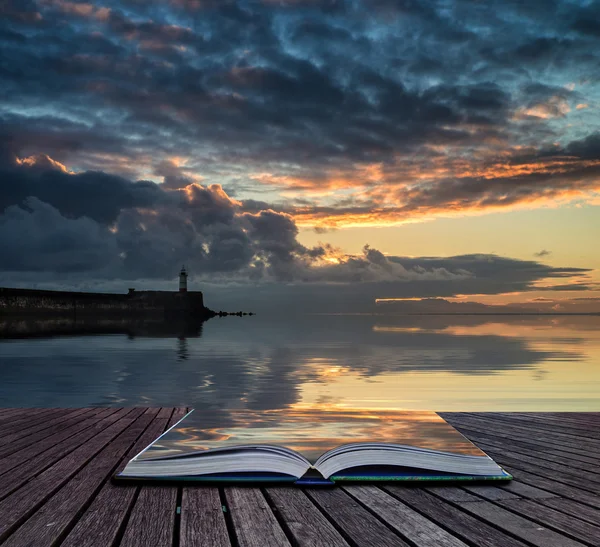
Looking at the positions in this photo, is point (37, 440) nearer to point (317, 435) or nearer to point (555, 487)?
point (317, 435)

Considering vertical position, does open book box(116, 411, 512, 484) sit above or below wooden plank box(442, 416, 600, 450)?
above

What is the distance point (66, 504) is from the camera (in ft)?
11.1

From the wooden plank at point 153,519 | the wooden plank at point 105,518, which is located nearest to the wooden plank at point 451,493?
the wooden plank at point 153,519

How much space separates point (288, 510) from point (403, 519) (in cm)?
62

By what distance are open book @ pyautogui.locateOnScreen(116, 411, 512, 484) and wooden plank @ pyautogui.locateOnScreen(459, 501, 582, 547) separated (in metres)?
0.48

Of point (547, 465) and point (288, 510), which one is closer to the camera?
point (288, 510)

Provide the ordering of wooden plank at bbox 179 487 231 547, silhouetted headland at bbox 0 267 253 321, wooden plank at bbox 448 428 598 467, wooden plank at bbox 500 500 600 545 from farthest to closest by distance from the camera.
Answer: silhouetted headland at bbox 0 267 253 321, wooden plank at bbox 448 428 598 467, wooden plank at bbox 500 500 600 545, wooden plank at bbox 179 487 231 547

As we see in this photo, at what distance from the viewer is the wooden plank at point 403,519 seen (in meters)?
2.78

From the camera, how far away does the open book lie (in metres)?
3.69

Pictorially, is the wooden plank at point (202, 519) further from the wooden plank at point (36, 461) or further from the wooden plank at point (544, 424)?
the wooden plank at point (544, 424)

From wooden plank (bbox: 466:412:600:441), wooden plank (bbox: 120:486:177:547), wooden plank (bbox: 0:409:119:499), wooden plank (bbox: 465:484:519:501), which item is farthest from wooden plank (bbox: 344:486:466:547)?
wooden plank (bbox: 466:412:600:441)

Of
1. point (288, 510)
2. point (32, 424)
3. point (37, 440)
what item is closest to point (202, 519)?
point (288, 510)

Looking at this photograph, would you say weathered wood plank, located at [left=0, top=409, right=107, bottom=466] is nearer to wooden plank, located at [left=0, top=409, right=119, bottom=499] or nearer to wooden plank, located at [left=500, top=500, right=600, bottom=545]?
wooden plank, located at [left=0, top=409, right=119, bottom=499]

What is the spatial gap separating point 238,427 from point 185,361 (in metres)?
22.2
